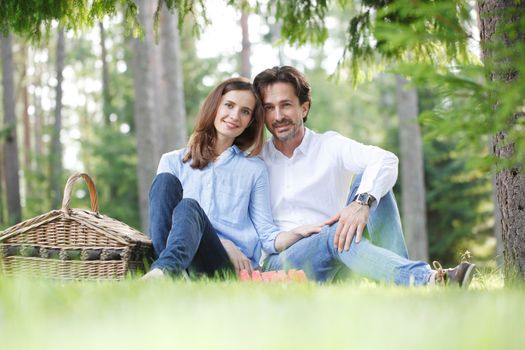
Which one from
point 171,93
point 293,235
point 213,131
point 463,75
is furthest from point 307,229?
point 171,93

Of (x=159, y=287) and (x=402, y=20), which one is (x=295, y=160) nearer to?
(x=402, y=20)

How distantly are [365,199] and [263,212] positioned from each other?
2.27 feet

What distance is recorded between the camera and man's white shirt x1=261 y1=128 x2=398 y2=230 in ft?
13.5

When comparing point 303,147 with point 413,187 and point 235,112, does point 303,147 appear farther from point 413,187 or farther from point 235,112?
point 413,187

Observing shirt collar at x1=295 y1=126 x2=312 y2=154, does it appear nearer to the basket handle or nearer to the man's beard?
the man's beard

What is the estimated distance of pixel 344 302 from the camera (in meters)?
2.00

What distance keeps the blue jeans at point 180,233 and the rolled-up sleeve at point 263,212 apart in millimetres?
278

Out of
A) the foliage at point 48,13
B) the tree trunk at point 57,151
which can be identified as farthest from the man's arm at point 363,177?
the tree trunk at point 57,151

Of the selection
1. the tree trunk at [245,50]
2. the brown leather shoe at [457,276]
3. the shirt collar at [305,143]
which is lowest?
the brown leather shoe at [457,276]

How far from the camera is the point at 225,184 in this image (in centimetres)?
410

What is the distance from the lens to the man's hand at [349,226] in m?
3.54

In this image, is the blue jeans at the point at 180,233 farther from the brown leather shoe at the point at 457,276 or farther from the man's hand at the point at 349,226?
the brown leather shoe at the point at 457,276

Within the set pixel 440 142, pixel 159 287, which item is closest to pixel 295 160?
pixel 159 287

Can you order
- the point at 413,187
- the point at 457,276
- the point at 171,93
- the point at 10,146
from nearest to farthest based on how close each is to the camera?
the point at 457,276
the point at 171,93
the point at 413,187
the point at 10,146
